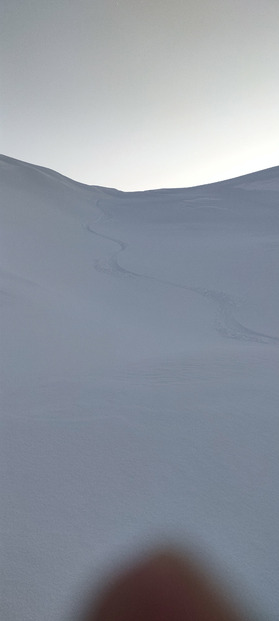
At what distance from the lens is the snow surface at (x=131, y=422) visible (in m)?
2.01

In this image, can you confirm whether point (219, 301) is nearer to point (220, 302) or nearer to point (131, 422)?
point (220, 302)

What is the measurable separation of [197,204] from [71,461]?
15420 millimetres

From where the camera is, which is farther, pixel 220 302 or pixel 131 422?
pixel 220 302

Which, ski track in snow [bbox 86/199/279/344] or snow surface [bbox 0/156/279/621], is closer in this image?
snow surface [bbox 0/156/279/621]

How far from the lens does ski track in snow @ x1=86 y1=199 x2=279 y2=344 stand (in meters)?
6.05

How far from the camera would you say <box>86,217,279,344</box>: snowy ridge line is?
604 cm

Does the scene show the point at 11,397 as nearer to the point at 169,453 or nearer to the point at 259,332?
the point at 169,453

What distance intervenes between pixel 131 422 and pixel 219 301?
492cm

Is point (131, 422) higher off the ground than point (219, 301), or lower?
lower

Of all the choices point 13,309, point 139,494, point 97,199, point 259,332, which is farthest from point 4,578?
point 97,199

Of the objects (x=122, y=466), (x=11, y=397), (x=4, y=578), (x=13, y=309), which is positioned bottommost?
(x=4, y=578)

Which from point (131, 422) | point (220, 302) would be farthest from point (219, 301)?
point (131, 422)

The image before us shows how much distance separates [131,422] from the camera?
3195mm

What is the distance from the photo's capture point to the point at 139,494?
7.81 ft
